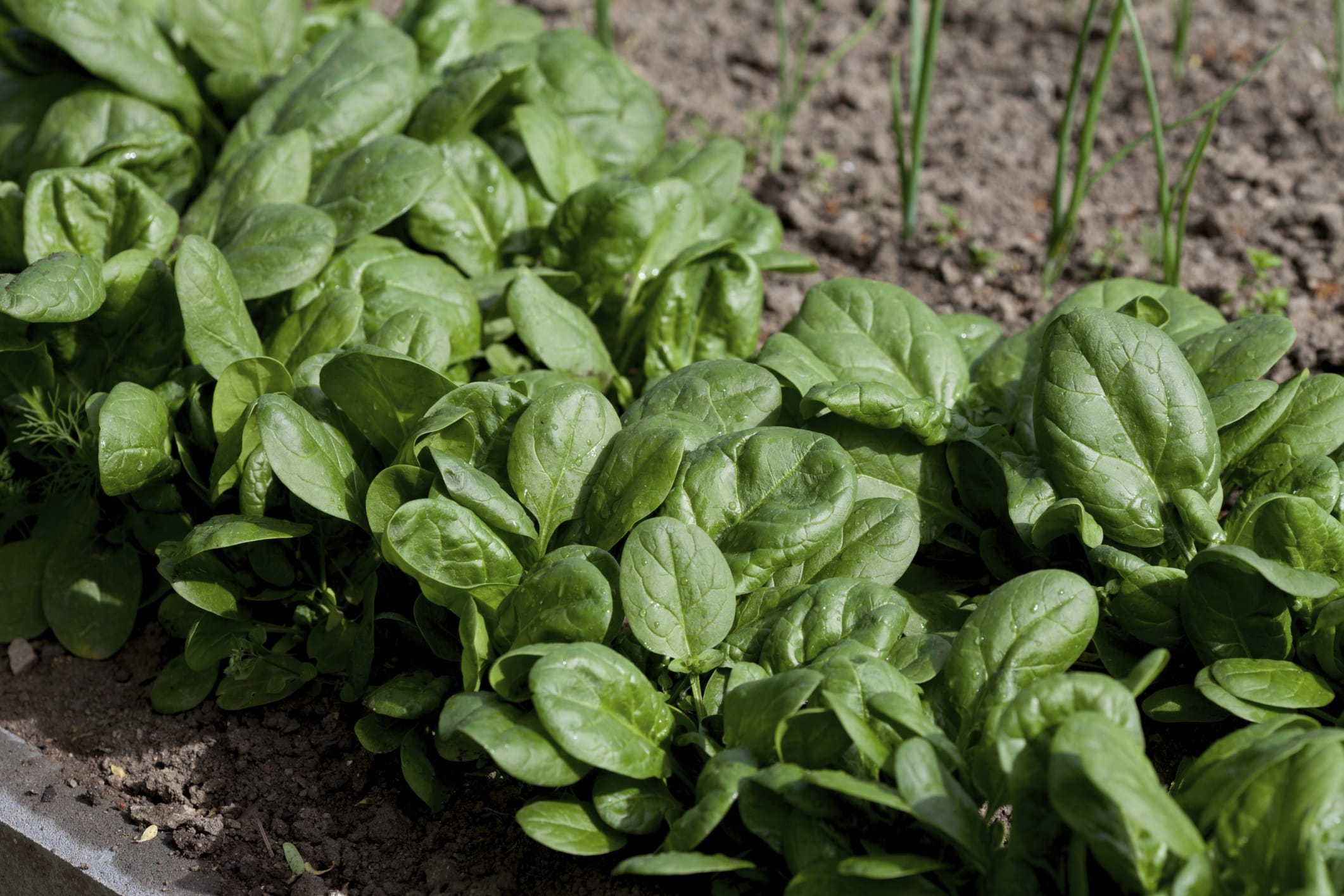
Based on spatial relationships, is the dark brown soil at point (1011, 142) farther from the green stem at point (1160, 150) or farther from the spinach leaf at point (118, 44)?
the spinach leaf at point (118, 44)

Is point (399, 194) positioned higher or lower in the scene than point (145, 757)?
higher

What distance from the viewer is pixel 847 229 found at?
3.40 meters

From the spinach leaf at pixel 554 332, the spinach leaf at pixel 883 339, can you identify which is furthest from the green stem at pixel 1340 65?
the spinach leaf at pixel 554 332

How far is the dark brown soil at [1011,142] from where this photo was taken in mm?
3184

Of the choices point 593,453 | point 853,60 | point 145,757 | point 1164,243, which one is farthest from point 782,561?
point 853,60

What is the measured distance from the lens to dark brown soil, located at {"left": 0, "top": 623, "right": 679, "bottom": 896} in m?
1.86

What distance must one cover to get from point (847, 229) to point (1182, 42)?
130 centimetres

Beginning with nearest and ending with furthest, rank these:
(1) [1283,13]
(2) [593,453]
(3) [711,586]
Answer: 1. (3) [711,586]
2. (2) [593,453]
3. (1) [1283,13]

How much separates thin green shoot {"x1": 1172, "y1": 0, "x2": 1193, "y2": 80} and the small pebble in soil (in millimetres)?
3556

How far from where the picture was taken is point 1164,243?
2.67 m

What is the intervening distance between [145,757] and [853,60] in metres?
3.16

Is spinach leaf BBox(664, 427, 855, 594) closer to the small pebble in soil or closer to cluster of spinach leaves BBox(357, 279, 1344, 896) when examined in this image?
cluster of spinach leaves BBox(357, 279, 1344, 896)

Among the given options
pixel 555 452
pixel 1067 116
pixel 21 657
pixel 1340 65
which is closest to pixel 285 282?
pixel 555 452

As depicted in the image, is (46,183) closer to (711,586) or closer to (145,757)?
(145,757)
